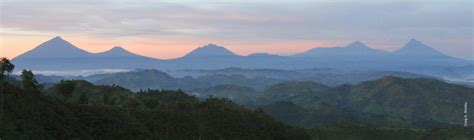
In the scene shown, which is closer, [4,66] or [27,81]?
[4,66]

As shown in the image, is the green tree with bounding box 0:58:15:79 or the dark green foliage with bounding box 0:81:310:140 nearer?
the dark green foliage with bounding box 0:81:310:140

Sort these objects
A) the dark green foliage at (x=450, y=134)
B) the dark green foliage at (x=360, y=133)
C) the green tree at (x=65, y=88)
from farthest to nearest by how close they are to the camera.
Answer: the dark green foliage at (x=360, y=133), the dark green foliage at (x=450, y=134), the green tree at (x=65, y=88)

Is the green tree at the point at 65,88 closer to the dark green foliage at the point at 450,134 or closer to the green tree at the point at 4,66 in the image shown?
the green tree at the point at 4,66

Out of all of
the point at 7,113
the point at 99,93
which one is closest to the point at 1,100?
the point at 7,113

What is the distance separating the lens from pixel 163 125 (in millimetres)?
86688

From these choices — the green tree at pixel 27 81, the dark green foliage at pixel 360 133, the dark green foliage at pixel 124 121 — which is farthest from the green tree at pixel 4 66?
the dark green foliage at pixel 360 133

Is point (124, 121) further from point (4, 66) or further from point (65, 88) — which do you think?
point (65, 88)

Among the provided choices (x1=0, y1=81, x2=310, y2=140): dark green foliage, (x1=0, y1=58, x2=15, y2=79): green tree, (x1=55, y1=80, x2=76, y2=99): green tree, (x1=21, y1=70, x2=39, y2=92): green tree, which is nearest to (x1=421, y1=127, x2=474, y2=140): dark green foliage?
(x1=0, y1=81, x2=310, y2=140): dark green foliage

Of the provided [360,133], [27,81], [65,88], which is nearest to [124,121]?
[27,81]

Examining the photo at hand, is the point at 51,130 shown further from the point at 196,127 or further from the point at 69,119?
the point at 196,127

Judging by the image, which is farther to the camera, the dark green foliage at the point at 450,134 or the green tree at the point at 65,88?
the dark green foliage at the point at 450,134

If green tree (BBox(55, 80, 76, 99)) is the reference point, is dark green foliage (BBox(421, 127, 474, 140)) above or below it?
below

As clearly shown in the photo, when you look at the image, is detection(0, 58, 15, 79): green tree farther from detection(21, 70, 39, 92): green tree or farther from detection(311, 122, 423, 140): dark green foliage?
detection(311, 122, 423, 140): dark green foliage

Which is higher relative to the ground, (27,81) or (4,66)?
(4,66)
